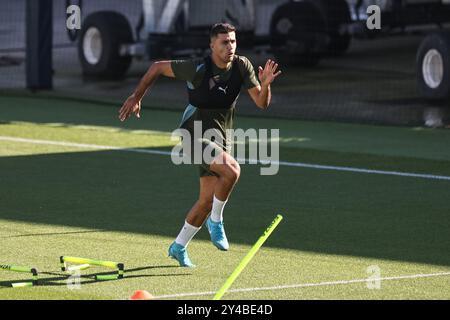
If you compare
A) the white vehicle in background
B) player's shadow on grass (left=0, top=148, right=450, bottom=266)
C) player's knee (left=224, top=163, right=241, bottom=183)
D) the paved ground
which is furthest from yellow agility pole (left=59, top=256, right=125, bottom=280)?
the white vehicle in background

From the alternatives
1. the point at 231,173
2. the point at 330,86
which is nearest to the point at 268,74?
the point at 231,173

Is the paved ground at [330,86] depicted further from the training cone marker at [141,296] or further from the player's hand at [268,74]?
the training cone marker at [141,296]

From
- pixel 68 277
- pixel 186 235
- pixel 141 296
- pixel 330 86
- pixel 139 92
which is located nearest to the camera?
pixel 141 296

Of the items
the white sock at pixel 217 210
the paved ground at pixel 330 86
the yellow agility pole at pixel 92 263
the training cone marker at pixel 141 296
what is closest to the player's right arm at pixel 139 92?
the white sock at pixel 217 210

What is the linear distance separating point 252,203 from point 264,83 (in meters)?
3.83

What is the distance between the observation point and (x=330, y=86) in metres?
26.6

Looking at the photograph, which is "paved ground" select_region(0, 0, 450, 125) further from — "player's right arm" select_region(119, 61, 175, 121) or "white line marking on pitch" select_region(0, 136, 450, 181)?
"player's right arm" select_region(119, 61, 175, 121)

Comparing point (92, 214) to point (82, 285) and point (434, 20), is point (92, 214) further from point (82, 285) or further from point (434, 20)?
point (434, 20)

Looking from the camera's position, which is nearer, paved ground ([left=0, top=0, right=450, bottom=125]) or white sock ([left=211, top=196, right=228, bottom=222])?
white sock ([left=211, top=196, right=228, bottom=222])

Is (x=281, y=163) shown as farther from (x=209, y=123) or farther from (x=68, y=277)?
(x=68, y=277)

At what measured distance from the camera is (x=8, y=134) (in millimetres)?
20531

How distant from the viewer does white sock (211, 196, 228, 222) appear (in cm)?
1141

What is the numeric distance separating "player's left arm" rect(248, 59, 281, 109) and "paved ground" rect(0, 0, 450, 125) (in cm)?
1081

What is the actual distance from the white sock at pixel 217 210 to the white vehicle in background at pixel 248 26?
15013mm
